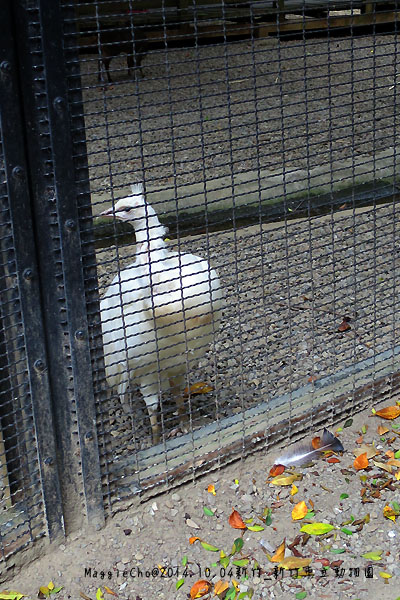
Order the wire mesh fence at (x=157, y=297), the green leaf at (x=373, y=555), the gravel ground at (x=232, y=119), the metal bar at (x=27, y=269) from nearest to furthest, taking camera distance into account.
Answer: the metal bar at (x=27, y=269) → the wire mesh fence at (x=157, y=297) → the green leaf at (x=373, y=555) → the gravel ground at (x=232, y=119)

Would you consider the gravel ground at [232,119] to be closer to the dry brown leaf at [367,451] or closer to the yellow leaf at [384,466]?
the dry brown leaf at [367,451]

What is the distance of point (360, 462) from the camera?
9.65 ft

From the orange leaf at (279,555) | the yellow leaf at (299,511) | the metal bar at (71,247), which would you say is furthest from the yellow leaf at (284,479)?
Result: the metal bar at (71,247)

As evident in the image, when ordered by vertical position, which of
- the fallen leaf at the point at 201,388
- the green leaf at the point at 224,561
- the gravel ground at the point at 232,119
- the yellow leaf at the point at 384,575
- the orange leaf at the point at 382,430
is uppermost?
the gravel ground at the point at 232,119

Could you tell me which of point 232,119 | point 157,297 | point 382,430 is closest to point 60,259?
point 157,297

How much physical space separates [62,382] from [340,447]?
4.07 feet

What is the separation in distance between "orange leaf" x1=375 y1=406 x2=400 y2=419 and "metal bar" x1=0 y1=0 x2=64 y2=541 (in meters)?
1.48

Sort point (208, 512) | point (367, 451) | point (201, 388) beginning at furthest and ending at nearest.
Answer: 1. point (201, 388)
2. point (367, 451)
3. point (208, 512)

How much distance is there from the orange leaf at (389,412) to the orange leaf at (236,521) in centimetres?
89

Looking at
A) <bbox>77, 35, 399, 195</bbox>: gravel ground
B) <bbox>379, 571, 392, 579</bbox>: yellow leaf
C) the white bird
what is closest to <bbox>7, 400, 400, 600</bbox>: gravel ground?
<bbox>379, 571, 392, 579</bbox>: yellow leaf

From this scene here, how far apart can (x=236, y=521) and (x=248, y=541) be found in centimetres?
10

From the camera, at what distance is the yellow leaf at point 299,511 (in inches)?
106

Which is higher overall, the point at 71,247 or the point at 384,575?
the point at 71,247

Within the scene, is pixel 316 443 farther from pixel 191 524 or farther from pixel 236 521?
pixel 191 524
